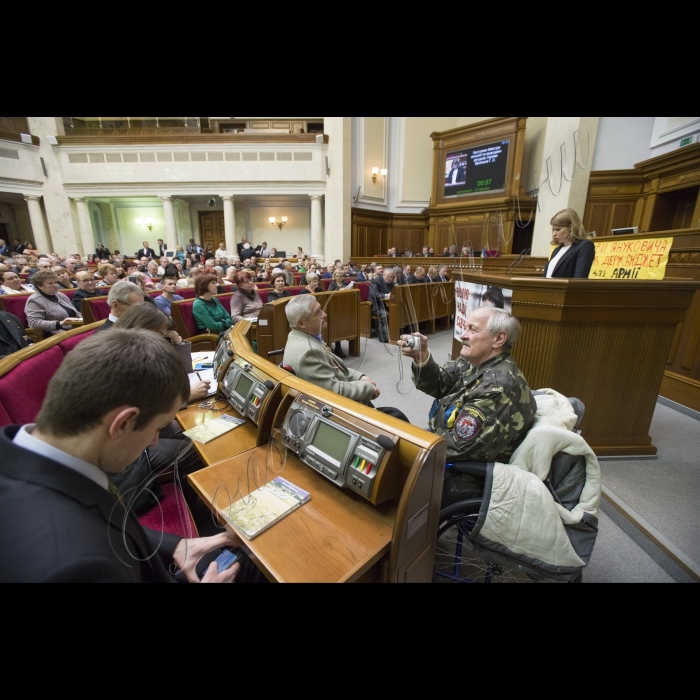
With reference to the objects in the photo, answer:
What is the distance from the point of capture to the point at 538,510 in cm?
122

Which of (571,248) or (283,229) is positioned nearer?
(571,248)

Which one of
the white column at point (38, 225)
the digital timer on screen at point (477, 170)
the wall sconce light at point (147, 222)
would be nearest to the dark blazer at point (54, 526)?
the digital timer on screen at point (477, 170)

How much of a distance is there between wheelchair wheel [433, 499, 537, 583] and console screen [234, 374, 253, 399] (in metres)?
0.98

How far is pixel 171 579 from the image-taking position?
95cm

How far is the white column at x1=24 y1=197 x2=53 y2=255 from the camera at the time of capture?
469 inches

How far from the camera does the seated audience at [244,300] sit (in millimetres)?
4445

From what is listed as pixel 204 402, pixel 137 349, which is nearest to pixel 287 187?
pixel 204 402

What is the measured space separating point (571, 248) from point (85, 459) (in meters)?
3.17

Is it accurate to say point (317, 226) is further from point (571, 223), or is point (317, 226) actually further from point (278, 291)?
point (571, 223)

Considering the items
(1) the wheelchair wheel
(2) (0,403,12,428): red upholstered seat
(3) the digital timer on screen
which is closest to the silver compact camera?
(1) the wheelchair wheel

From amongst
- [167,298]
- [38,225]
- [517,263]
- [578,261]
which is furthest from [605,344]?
[38,225]

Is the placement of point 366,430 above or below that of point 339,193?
below

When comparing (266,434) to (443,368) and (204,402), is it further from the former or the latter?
(443,368)
